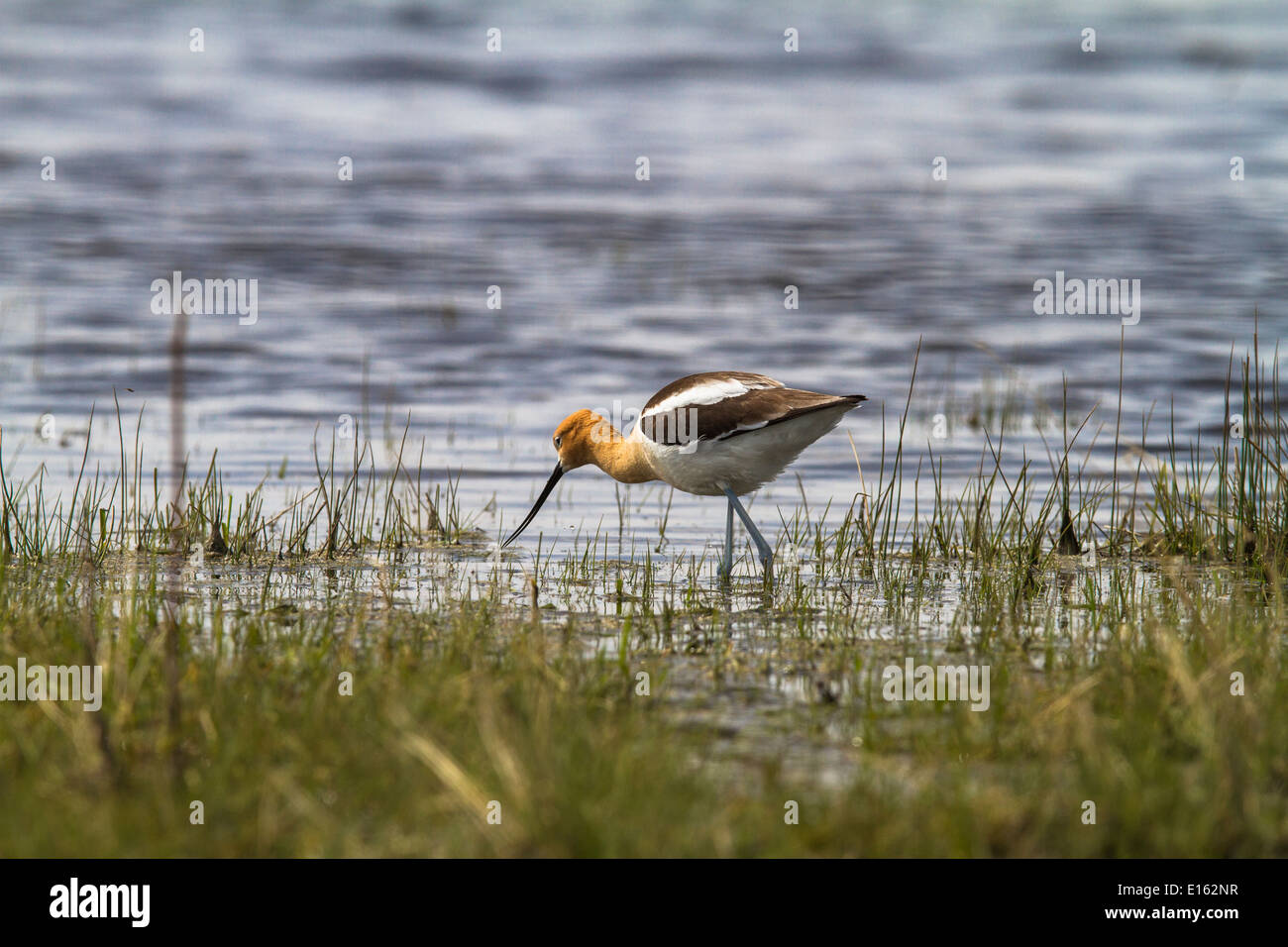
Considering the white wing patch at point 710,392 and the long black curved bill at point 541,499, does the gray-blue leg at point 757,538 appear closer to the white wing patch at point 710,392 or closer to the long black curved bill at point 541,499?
the white wing patch at point 710,392

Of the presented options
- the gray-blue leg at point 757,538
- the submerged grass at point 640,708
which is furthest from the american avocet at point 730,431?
the submerged grass at point 640,708

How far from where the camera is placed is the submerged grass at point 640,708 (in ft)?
Result: 12.6

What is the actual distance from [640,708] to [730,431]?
3.33 m

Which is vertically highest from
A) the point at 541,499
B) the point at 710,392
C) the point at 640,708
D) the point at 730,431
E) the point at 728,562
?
the point at 710,392

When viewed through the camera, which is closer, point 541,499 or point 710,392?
point 710,392

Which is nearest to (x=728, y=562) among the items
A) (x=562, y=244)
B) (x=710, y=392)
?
(x=710, y=392)

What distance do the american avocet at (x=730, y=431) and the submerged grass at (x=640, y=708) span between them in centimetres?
69

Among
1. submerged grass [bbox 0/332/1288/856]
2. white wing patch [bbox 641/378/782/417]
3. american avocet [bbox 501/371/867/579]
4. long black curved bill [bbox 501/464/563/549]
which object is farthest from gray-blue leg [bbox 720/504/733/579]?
long black curved bill [bbox 501/464/563/549]

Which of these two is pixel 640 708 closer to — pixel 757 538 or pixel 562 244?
pixel 757 538

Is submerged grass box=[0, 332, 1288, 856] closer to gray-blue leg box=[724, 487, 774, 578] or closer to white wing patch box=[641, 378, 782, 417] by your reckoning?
gray-blue leg box=[724, 487, 774, 578]

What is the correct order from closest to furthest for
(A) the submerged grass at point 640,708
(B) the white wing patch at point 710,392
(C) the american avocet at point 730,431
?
1. (A) the submerged grass at point 640,708
2. (C) the american avocet at point 730,431
3. (B) the white wing patch at point 710,392

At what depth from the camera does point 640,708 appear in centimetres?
495

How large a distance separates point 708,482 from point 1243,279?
42.9 feet

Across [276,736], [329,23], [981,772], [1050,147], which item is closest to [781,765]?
[981,772]
